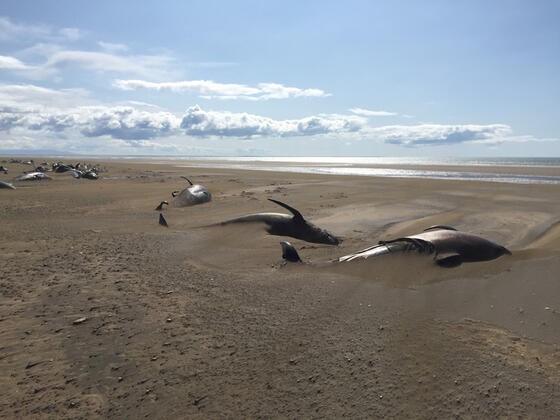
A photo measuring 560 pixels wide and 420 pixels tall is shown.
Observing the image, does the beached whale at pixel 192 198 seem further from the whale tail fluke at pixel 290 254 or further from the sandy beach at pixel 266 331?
the whale tail fluke at pixel 290 254

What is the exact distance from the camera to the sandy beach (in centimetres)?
301

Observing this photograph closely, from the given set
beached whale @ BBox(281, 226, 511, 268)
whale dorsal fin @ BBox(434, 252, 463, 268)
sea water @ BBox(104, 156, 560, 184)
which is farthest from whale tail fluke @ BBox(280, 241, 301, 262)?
sea water @ BBox(104, 156, 560, 184)

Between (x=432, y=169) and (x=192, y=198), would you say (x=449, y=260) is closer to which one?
(x=192, y=198)

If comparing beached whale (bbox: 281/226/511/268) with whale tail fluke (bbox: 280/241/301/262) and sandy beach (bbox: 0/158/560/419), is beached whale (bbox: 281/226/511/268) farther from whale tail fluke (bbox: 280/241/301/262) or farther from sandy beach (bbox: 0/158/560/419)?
sandy beach (bbox: 0/158/560/419)

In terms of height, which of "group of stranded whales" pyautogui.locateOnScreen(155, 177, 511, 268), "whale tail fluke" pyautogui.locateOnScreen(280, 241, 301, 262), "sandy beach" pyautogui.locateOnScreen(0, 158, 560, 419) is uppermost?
"group of stranded whales" pyautogui.locateOnScreen(155, 177, 511, 268)

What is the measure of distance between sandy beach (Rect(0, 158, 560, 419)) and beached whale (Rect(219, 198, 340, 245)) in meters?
0.40

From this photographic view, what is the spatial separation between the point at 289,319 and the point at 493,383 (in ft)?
6.64

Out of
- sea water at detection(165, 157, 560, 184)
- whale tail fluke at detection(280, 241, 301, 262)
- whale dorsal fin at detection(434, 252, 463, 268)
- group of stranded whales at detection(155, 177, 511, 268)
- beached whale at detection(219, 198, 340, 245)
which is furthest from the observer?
sea water at detection(165, 157, 560, 184)

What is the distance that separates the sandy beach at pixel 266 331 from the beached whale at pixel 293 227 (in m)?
0.40

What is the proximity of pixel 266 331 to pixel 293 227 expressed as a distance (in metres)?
4.98

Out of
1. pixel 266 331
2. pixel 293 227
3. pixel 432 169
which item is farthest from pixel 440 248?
pixel 432 169

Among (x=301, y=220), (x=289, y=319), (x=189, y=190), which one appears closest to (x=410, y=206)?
(x=301, y=220)

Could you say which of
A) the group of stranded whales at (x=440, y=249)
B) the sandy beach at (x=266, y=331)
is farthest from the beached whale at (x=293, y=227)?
the group of stranded whales at (x=440, y=249)

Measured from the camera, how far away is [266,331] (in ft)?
13.6
